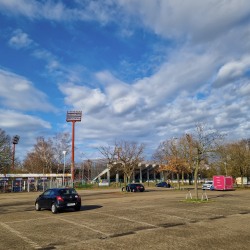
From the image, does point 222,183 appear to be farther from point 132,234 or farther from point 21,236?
point 21,236

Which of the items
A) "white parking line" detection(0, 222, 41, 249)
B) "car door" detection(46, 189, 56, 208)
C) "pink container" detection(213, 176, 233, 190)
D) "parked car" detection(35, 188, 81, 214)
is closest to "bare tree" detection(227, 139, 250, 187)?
"pink container" detection(213, 176, 233, 190)

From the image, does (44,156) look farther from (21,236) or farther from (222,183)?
(21,236)

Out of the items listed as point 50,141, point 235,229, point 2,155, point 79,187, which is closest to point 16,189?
point 2,155

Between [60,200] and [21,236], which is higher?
[60,200]

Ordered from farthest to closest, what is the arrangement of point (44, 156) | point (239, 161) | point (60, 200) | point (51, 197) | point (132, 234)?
point (44, 156) → point (239, 161) → point (51, 197) → point (60, 200) → point (132, 234)

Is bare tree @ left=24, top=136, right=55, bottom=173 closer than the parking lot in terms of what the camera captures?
No

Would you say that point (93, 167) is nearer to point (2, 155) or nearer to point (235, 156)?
point (2, 155)

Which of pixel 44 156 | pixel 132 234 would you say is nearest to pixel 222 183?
pixel 132 234

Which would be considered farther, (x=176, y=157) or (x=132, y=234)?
(x=176, y=157)

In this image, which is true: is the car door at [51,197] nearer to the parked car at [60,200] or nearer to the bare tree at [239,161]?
the parked car at [60,200]

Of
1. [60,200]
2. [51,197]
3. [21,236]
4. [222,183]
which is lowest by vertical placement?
[222,183]

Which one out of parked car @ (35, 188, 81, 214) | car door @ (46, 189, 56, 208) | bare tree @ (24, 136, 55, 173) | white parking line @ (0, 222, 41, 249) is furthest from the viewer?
bare tree @ (24, 136, 55, 173)

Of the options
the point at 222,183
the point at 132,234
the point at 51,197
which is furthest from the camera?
the point at 222,183

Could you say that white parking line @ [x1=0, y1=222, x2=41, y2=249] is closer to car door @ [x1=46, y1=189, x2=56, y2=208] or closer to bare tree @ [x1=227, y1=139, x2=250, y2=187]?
car door @ [x1=46, y1=189, x2=56, y2=208]
